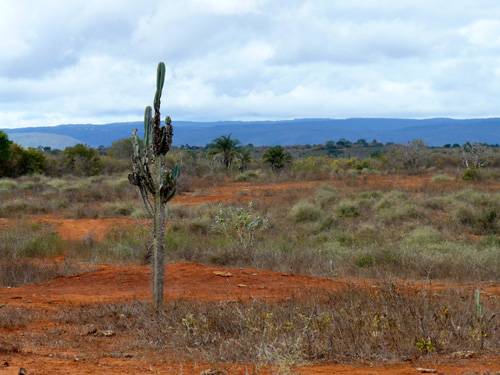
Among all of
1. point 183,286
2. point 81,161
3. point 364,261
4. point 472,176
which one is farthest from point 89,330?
point 81,161

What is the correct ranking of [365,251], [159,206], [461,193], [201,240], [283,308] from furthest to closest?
[461,193] → [201,240] → [365,251] → [159,206] → [283,308]

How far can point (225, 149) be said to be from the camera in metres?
49.4

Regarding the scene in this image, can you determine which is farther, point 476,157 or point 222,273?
point 476,157

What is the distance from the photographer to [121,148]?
69.4m

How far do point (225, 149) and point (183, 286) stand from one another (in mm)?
37532

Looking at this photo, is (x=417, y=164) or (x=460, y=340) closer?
(x=460, y=340)

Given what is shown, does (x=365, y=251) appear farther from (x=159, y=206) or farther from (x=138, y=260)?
(x=159, y=206)

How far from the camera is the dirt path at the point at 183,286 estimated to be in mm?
10875

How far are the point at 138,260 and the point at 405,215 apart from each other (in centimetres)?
1033

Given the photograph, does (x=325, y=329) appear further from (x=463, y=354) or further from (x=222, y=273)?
(x=222, y=273)

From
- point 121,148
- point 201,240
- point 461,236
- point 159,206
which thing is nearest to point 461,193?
point 461,236

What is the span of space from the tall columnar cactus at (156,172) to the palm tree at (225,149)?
127 ft

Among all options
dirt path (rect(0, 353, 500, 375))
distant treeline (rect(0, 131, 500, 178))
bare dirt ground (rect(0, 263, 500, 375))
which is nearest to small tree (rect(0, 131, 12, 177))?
distant treeline (rect(0, 131, 500, 178))

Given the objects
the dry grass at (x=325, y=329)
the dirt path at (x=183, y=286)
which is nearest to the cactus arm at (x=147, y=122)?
the dry grass at (x=325, y=329)
